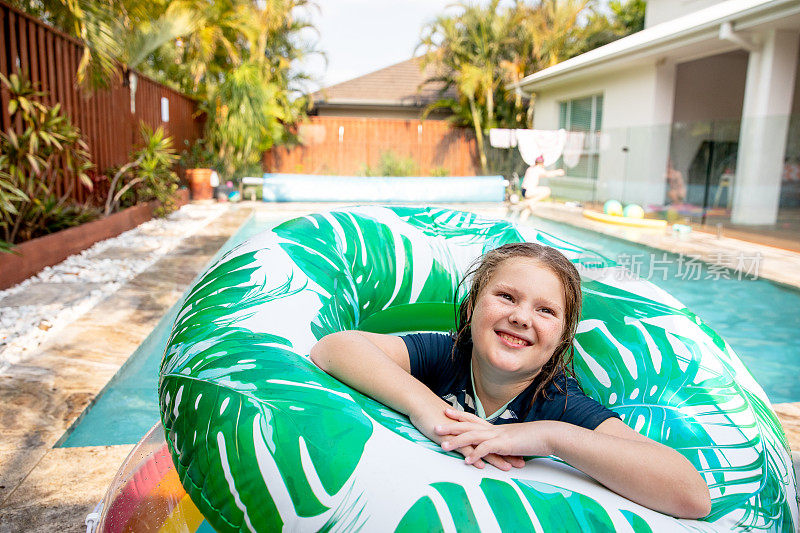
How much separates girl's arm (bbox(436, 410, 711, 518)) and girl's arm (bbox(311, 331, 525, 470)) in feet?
0.17

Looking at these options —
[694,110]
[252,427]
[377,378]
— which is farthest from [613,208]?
[252,427]

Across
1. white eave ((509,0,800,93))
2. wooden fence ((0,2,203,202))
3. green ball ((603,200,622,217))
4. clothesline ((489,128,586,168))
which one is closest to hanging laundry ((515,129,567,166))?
clothesline ((489,128,586,168))

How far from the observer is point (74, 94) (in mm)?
6746

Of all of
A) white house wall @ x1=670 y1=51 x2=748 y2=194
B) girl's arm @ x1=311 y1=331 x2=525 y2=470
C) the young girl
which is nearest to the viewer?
the young girl

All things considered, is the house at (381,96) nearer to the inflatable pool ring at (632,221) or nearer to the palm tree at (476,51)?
the palm tree at (476,51)

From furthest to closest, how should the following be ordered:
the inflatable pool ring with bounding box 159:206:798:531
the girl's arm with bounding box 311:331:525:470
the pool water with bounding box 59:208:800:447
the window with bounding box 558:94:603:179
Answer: the window with bounding box 558:94:603:179 → the pool water with bounding box 59:208:800:447 → the girl's arm with bounding box 311:331:525:470 → the inflatable pool ring with bounding box 159:206:798:531

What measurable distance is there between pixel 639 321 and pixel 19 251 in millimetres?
4288

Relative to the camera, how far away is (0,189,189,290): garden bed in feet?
14.0

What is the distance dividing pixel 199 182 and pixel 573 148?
6.88 metres

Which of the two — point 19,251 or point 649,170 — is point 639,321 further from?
point 649,170

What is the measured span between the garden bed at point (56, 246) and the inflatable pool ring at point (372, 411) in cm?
336

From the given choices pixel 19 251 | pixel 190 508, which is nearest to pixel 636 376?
pixel 190 508

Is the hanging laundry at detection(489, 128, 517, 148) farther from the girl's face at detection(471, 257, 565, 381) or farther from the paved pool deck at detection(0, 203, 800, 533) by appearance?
the girl's face at detection(471, 257, 565, 381)

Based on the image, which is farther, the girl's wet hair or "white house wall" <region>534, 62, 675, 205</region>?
"white house wall" <region>534, 62, 675, 205</region>
